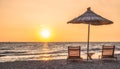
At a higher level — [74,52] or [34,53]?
[74,52]

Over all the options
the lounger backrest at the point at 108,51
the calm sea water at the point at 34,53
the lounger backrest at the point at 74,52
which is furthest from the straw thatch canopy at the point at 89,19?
the calm sea water at the point at 34,53

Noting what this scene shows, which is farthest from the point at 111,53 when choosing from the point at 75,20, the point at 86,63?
the point at 75,20

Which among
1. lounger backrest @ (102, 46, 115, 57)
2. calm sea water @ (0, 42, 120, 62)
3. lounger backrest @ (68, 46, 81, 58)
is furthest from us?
calm sea water @ (0, 42, 120, 62)

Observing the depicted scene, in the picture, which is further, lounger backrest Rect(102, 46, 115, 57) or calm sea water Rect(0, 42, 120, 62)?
calm sea water Rect(0, 42, 120, 62)

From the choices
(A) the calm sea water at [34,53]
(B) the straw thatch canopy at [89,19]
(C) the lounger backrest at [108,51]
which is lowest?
(A) the calm sea water at [34,53]

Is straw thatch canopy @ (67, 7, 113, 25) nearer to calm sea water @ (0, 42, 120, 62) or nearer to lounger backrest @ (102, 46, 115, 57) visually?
lounger backrest @ (102, 46, 115, 57)

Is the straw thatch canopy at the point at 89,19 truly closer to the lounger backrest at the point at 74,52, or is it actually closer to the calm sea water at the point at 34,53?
the lounger backrest at the point at 74,52

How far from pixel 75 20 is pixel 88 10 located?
1110 mm

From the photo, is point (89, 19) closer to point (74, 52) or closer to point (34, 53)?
point (74, 52)

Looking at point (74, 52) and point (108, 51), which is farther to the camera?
point (108, 51)

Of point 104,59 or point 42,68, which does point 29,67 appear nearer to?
point 42,68

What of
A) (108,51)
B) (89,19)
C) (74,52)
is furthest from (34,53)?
(89,19)

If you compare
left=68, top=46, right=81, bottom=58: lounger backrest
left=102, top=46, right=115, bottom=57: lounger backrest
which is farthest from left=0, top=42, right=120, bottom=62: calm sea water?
left=102, top=46, right=115, bottom=57: lounger backrest

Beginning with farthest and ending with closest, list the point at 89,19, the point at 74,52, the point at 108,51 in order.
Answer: the point at 108,51 < the point at 74,52 < the point at 89,19
